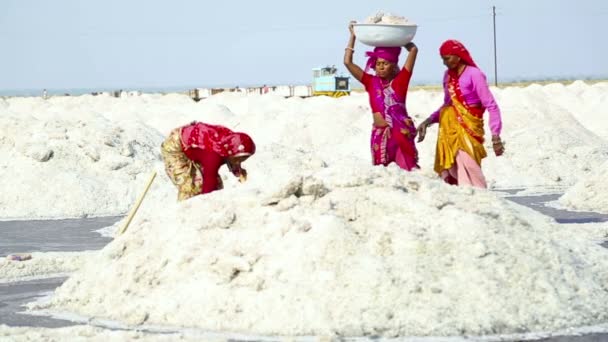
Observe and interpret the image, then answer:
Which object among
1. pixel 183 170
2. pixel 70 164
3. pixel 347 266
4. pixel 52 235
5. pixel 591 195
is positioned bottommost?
pixel 591 195

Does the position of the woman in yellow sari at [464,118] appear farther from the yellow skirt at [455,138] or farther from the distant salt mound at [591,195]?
the distant salt mound at [591,195]

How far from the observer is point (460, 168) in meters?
9.48

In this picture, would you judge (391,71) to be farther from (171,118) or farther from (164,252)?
(171,118)

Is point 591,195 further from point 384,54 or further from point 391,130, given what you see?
point 384,54

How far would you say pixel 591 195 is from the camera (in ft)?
48.7

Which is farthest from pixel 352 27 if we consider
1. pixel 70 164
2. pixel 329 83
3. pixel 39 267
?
pixel 329 83

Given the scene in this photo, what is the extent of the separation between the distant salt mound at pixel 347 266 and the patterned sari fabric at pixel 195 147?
0.44m

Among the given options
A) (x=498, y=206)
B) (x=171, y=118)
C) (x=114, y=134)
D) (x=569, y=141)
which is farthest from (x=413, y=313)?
(x=171, y=118)

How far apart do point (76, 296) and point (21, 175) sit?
10.3 metres

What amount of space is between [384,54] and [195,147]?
6.47 feet

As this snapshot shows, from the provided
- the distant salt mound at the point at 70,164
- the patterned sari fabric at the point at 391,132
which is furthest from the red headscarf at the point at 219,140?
the distant salt mound at the point at 70,164

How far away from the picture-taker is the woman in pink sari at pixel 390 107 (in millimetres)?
9508

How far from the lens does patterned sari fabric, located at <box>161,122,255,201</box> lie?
810cm

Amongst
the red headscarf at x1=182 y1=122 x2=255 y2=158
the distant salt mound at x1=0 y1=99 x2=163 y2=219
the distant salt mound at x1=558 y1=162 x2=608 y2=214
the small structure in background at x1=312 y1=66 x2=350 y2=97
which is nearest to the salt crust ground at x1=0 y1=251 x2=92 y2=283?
the red headscarf at x1=182 y1=122 x2=255 y2=158
